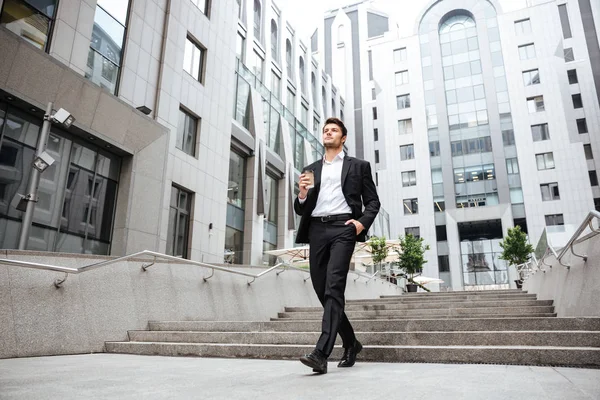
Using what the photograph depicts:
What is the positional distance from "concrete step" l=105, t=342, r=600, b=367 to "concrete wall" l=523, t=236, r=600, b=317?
2.13 metres

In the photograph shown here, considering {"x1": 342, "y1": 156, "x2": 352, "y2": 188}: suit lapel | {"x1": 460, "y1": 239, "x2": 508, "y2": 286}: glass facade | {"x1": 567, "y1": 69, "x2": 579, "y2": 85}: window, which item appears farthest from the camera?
{"x1": 567, "y1": 69, "x2": 579, "y2": 85}: window

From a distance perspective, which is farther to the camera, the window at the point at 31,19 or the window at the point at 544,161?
the window at the point at 544,161

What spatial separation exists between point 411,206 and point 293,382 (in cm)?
4111

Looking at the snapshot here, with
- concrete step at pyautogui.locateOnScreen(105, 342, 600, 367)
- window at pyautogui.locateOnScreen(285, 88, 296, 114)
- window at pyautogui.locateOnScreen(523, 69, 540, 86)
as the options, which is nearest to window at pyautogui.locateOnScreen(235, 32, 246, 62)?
window at pyautogui.locateOnScreen(285, 88, 296, 114)

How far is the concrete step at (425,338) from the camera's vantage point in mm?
4129

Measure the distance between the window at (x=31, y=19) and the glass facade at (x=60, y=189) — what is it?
74.7 inches

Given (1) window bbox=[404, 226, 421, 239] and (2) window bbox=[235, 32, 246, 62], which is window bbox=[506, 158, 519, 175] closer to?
(1) window bbox=[404, 226, 421, 239]

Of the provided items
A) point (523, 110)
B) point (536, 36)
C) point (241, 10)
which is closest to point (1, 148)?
point (241, 10)

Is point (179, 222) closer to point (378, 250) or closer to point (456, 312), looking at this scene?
point (456, 312)

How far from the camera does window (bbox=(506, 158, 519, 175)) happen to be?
38938mm

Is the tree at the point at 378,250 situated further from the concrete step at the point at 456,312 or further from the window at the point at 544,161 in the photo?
the window at the point at 544,161

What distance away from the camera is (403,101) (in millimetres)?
45500

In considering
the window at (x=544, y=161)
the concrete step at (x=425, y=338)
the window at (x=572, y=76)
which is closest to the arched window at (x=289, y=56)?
the window at (x=544, y=161)

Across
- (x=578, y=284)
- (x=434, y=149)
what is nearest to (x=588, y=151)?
(x=434, y=149)
